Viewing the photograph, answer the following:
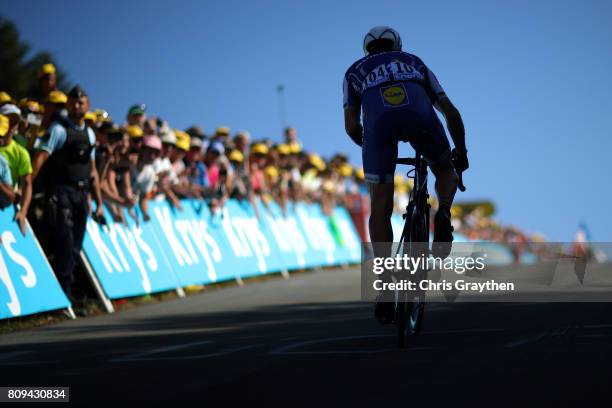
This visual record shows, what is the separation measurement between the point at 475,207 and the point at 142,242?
63.4m

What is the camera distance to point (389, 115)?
7.98 m

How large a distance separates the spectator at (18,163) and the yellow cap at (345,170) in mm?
16180

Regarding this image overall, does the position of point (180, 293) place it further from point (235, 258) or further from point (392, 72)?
point (392, 72)

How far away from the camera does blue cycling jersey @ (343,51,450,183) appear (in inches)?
315

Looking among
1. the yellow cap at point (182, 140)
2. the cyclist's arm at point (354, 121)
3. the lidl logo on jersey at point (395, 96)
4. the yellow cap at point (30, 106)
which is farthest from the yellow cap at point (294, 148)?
the lidl logo on jersey at point (395, 96)

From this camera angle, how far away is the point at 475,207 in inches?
3036

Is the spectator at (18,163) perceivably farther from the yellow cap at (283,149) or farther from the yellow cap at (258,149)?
the yellow cap at (283,149)

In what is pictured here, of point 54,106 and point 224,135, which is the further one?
point 224,135

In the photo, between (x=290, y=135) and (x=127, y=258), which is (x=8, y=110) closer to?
(x=127, y=258)

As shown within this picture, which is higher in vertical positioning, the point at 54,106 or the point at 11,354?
the point at 54,106

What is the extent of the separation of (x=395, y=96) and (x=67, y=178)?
6374 mm

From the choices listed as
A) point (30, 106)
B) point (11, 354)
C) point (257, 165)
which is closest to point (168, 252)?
point (30, 106)

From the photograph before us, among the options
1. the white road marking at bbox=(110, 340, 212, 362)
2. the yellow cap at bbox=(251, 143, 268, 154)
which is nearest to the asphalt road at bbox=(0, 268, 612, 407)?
the white road marking at bbox=(110, 340, 212, 362)

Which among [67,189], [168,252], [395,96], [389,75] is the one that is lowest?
[168,252]
